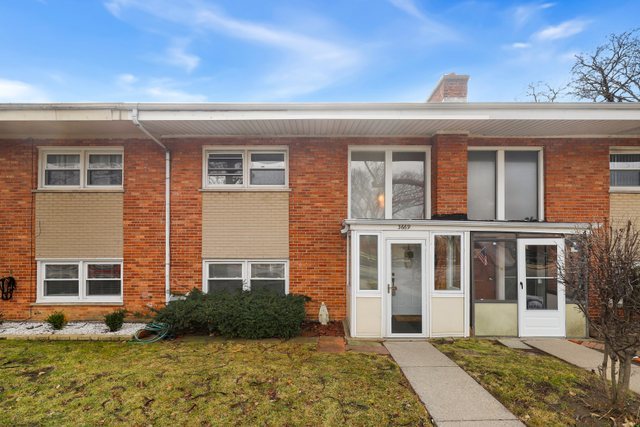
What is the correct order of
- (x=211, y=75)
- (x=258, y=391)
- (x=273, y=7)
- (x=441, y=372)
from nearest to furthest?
(x=258, y=391) < (x=441, y=372) < (x=273, y=7) < (x=211, y=75)

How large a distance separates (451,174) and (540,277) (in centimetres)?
288

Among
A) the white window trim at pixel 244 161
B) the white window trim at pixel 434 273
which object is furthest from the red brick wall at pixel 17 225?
the white window trim at pixel 434 273

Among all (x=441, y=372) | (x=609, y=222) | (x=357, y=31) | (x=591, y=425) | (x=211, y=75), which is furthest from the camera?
(x=211, y=75)

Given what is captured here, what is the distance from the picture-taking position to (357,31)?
11.1 meters

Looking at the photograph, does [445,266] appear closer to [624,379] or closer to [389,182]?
[389,182]

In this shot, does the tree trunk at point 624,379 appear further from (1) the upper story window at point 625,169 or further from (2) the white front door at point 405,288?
(1) the upper story window at point 625,169

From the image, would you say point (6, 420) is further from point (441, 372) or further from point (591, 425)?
point (591, 425)

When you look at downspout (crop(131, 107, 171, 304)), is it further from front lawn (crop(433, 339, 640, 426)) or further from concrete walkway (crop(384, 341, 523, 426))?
front lawn (crop(433, 339, 640, 426))

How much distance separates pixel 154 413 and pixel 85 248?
220 inches

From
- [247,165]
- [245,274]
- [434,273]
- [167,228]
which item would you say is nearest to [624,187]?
[434,273]

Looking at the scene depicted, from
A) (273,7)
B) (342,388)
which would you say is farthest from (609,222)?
(273,7)

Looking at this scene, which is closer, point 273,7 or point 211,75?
point 273,7

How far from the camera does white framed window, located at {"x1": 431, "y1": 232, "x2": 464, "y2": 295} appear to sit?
6.70 meters

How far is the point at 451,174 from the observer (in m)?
7.52
